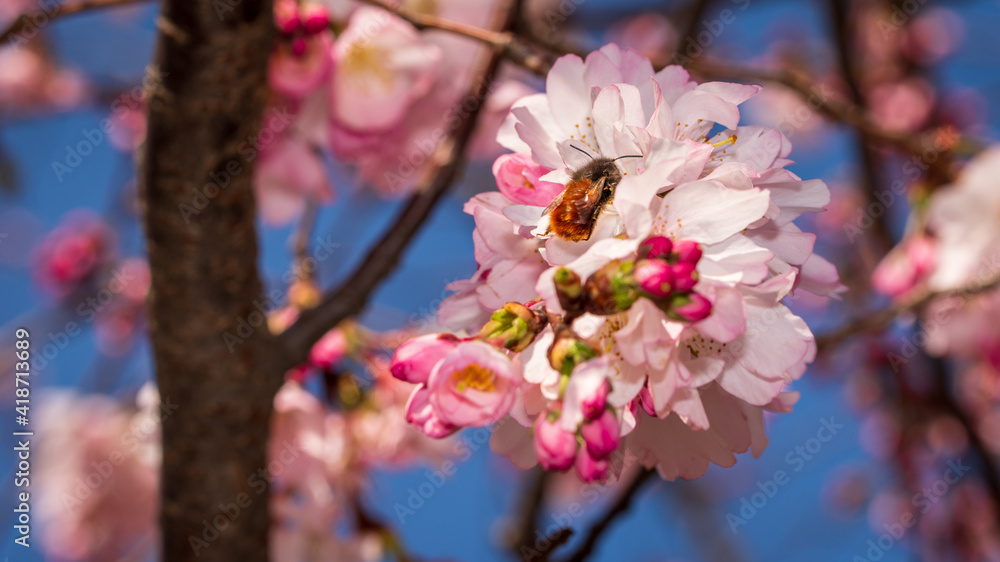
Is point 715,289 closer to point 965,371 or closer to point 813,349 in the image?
point 813,349

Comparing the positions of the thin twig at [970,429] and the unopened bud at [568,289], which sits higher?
the unopened bud at [568,289]

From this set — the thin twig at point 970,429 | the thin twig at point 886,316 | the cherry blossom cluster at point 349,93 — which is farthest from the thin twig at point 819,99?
the thin twig at point 970,429

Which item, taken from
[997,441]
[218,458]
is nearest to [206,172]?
[218,458]

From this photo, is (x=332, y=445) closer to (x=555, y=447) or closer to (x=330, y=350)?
(x=330, y=350)

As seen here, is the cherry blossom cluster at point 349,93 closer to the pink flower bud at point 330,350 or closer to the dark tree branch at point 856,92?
the pink flower bud at point 330,350

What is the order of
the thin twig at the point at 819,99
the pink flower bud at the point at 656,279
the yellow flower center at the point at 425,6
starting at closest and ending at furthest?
the pink flower bud at the point at 656,279, the thin twig at the point at 819,99, the yellow flower center at the point at 425,6

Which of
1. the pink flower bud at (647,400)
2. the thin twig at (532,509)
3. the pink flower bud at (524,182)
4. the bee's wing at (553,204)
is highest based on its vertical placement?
the bee's wing at (553,204)
